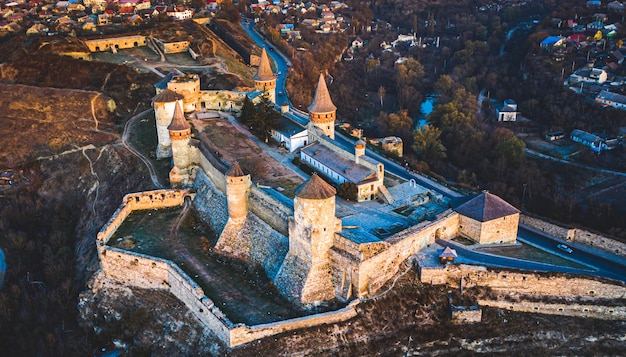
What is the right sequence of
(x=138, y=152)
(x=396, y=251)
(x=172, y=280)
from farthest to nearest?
(x=138, y=152) → (x=172, y=280) → (x=396, y=251)

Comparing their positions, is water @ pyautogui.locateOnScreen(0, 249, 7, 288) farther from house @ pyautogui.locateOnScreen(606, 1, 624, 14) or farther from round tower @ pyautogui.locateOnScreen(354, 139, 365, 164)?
house @ pyautogui.locateOnScreen(606, 1, 624, 14)

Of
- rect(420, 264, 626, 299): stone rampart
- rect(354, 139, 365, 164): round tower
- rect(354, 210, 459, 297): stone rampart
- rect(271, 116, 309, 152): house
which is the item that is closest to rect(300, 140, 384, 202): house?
rect(354, 139, 365, 164): round tower

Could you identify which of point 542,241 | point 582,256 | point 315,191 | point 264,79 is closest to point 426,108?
point 264,79

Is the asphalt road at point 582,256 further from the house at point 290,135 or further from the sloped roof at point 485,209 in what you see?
the house at point 290,135

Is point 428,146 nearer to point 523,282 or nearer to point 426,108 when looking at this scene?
point 426,108

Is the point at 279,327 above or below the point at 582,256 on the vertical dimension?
below

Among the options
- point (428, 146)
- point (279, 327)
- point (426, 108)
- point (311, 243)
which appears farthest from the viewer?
point (426, 108)
